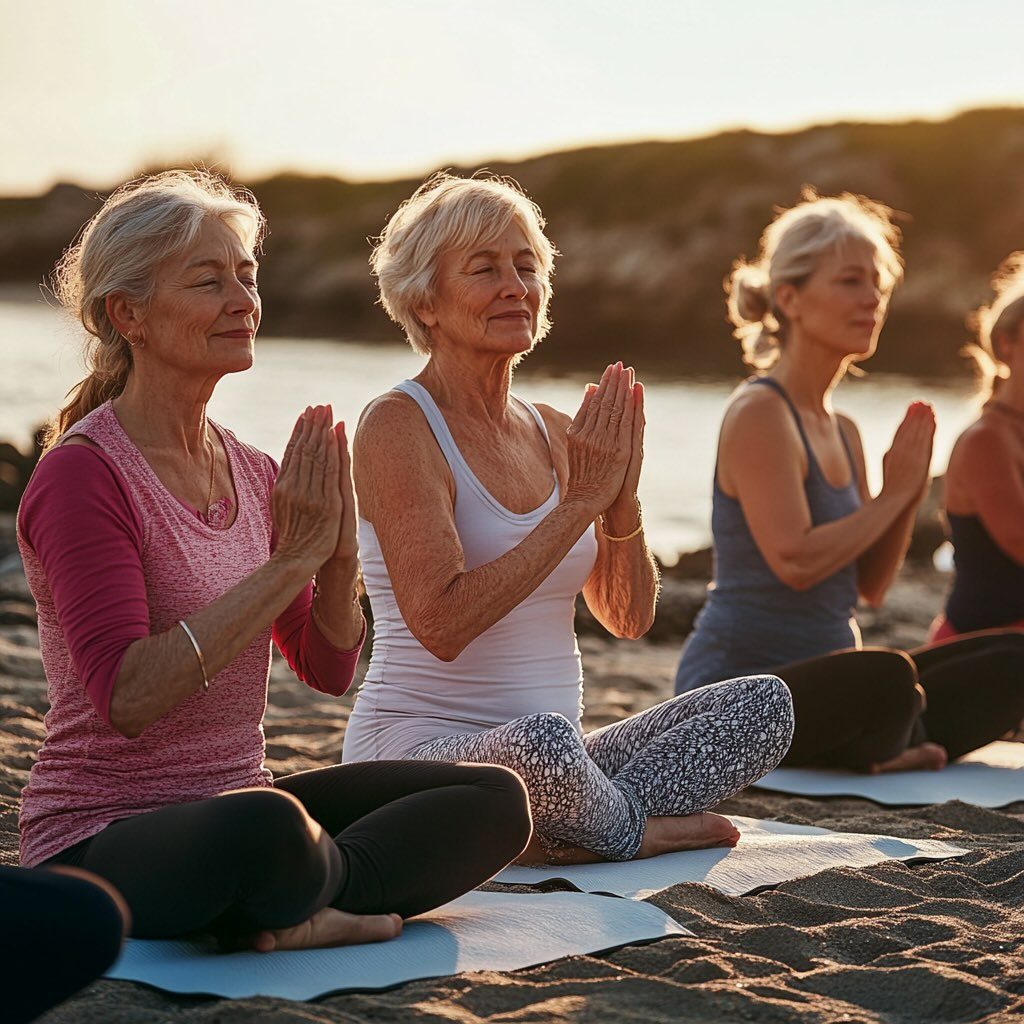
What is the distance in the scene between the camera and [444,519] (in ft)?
10.9

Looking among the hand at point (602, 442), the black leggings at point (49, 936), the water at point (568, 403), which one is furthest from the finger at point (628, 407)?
the water at point (568, 403)

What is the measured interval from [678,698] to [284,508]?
1.30 metres

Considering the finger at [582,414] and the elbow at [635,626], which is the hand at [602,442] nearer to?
the finger at [582,414]

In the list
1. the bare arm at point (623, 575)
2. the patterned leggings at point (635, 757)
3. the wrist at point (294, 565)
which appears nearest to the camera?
the wrist at point (294, 565)

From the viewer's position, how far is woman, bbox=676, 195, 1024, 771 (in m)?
4.46

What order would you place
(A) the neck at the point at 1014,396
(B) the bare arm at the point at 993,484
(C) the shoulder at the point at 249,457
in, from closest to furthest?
(C) the shoulder at the point at 249,457
(B) the bare arm at the point at 993,484
(A) the neck at the point at 1014,396

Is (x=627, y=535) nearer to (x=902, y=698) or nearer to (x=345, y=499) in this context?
(x=345, y=499)

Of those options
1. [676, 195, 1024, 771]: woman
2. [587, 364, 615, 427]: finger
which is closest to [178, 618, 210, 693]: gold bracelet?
[587, 364, 615, 427]: finger

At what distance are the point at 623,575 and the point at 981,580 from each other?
195 centimetres

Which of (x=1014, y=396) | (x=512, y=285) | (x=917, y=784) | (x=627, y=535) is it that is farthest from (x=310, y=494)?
(x=1014, y=396)

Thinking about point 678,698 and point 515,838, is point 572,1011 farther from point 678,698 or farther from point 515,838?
point 678,698

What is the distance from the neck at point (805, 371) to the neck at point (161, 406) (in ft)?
7.37

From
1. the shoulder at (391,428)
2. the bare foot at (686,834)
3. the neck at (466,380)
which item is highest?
the neck at (466,380)

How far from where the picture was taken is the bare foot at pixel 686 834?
3.46 m
